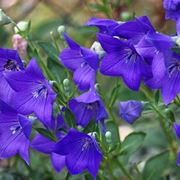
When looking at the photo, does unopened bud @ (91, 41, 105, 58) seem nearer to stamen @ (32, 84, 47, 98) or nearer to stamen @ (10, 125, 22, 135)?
stamen @ (32, 84, 47, 98)

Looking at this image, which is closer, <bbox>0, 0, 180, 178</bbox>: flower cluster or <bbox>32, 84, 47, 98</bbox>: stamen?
<bbox>0, 0, 180, 178</bbox>: flower cluster

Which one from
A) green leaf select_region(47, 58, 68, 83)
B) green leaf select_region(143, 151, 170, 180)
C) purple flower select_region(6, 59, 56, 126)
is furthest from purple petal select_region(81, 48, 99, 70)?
green leaf select_region(143, 151, 170, 180)

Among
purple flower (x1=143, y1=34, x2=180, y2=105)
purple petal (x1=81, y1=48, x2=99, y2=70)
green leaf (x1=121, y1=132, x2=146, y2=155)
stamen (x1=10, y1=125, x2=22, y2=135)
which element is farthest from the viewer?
green leaf (x1=121, y1=132, x2=146, y2=155)

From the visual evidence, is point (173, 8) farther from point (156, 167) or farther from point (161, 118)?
point (156, 167)

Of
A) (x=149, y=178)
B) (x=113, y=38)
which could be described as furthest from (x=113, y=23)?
(x=149, y=178)

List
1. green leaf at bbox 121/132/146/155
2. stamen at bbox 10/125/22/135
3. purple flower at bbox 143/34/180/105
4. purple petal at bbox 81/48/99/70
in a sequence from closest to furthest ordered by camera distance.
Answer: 1. purple flower at bbox 143/34/180/105
2. purple petal at bbox 81/48/99/70
3. stamen at bbox 10/125/22/135
4. green leaf at bbox 121/132/146/155

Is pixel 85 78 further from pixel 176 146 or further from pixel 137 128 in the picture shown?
pixel 137 128

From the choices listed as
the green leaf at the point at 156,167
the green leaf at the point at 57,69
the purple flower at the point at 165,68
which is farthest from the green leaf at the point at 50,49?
the green leaf at the point at 156,167
